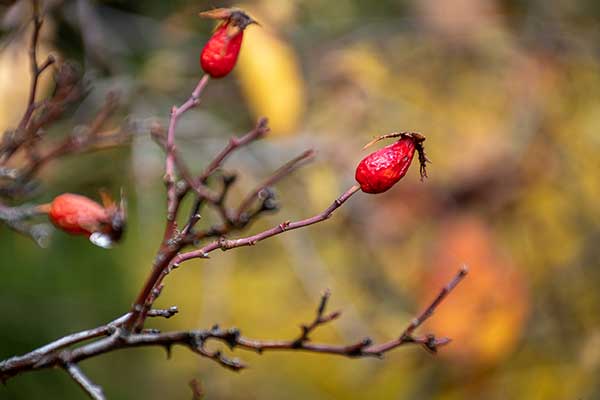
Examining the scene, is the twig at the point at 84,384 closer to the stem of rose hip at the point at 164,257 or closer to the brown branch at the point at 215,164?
the stem of rose hip at the point at 164,257

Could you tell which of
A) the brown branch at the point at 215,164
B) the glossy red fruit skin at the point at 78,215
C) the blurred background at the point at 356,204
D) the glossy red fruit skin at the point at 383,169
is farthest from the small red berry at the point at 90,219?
the blurred background at the point at 356,204

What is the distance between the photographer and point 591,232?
84.0 inches

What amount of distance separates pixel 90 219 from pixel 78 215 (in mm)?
14

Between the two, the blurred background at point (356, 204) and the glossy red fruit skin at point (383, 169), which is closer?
the glossy red fruit skin at point (383, 169)

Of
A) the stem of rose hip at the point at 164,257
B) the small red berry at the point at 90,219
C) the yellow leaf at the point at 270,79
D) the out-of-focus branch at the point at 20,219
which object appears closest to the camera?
the stem of rose hip at the point at 164,257

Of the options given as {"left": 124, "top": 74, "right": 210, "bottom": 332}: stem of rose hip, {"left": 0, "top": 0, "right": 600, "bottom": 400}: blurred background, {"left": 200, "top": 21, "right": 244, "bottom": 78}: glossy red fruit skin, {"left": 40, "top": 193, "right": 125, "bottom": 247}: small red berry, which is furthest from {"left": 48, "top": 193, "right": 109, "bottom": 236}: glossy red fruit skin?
{"left": 0, "top": 0, "right": 600, "bottom": 400}: blurred background

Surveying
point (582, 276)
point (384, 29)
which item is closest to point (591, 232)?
point (582, 276)

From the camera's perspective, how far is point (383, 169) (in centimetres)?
74

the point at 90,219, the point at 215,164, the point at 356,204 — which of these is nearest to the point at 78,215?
the point at 90,219

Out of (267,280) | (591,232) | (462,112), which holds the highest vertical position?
(462,112)

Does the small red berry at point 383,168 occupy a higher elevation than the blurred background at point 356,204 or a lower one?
lower

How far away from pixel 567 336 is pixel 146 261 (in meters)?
1.17

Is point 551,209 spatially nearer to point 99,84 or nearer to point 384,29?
point 384,29

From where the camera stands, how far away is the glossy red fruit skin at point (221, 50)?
0.88m
